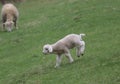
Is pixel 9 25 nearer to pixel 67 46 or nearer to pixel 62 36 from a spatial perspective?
pixel 62 36

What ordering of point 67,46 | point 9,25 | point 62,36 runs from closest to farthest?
point 67,46 → point 62,36 → point 9,25

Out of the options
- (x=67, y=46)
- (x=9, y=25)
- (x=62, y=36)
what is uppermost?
(x=67, y=46)

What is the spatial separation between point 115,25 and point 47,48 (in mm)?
8485

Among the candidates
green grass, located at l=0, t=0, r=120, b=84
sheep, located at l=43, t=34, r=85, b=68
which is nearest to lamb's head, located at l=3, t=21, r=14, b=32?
green grass, located at l=0, t=0, r=120, b=84

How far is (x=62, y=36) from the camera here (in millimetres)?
23734

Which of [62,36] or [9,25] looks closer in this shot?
[62,36]

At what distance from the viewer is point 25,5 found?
140 ft

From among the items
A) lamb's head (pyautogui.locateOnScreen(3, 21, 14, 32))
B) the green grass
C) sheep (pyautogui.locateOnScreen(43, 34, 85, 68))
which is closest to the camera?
the green grass

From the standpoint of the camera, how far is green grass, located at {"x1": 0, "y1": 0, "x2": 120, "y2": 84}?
14719 millimetres

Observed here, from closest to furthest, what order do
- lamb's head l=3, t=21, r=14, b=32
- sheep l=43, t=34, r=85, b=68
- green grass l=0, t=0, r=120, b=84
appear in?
green grass l=0, t=0, r=120, b=84 → sheep l=43, t=34, r=85, b=68 → lamb's head l=3, t=21, r=14, b=32

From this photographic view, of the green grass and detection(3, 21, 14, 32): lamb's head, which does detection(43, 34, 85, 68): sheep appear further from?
detection(3, 21, 14, 32): lamb's head

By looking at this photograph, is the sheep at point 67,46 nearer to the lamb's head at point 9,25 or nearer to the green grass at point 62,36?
the green grass at point 62,36

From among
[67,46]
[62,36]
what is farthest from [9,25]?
[67,46]

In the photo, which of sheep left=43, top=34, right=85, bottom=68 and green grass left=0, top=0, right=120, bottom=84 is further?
sheep left=43, top=34, right=85, bottom=68
